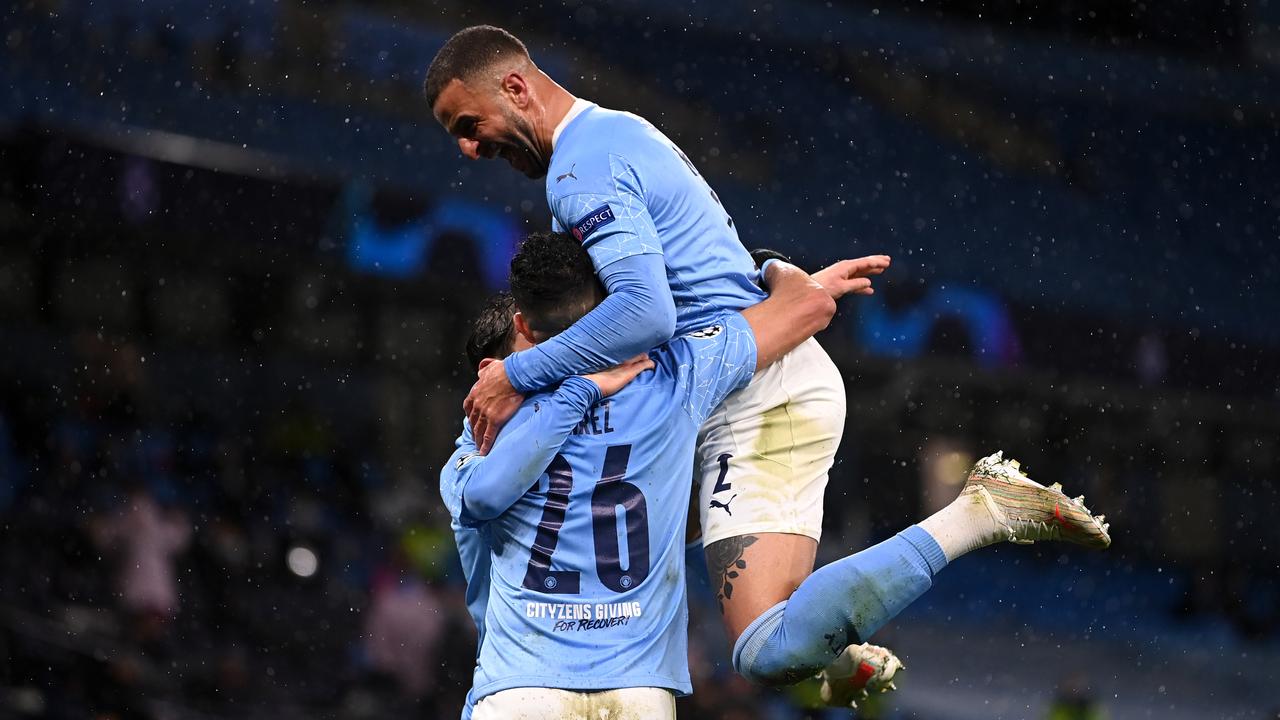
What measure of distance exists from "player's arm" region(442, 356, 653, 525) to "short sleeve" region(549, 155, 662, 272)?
29 centimetres

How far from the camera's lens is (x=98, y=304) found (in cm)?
1127

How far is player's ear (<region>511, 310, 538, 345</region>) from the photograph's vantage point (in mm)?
3299

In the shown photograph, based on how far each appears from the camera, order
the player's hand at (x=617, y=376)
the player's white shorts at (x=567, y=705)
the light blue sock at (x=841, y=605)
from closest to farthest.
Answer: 1. the player's white shorts at (x=567, y=705)
2. the player's hand at (x=617, y=376)
3. the light blue sock at (x=841, y=605)

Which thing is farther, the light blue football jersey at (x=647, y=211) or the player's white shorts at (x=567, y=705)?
the light blue football jersey at (x=647, y=211)

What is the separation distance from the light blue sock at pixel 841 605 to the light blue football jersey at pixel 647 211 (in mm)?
699

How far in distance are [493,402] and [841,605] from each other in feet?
2.95

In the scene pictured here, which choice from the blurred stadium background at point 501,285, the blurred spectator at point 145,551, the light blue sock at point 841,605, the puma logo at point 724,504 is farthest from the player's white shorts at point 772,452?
the blurred spectator at point 145,551

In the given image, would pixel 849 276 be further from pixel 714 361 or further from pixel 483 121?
pixel 483 121

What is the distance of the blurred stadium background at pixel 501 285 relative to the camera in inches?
368

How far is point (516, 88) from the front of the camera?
3551 mm

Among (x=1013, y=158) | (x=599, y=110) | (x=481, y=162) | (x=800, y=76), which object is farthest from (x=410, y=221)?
(x=599, y=110)

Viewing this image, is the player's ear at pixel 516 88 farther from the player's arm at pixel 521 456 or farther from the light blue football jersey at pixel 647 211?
the player's arm at pixel 521 456

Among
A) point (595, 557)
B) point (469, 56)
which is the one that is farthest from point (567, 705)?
point (469, 56)

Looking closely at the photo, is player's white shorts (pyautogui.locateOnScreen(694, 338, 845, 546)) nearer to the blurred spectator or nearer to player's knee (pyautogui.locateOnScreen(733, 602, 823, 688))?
player's knee (pyautogui.locateOnScreen(733, 602, 823, 688))
